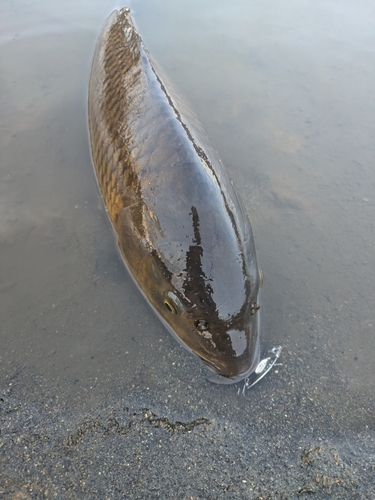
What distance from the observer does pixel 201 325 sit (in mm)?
2383

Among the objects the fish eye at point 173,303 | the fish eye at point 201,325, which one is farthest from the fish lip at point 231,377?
the fish eye at point 173,303

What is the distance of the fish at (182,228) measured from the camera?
7.84 ft

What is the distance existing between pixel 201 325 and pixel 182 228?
634mm

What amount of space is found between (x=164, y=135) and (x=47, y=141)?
179cm

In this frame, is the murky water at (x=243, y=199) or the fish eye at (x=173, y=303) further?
the murky water at (x=243, y=199)

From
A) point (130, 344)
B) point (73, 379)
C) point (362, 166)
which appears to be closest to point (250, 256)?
point (130, 344)

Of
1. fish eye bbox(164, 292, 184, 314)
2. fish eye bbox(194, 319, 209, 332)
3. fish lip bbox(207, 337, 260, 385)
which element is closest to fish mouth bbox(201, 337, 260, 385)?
fish lip bbox(207, 337, 260, 385)

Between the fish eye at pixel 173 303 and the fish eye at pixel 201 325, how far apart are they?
0.42 feet

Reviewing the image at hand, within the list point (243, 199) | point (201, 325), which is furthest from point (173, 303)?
point (243, 199)

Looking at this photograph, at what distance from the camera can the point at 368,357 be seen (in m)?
2.78

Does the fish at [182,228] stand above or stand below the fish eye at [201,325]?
above

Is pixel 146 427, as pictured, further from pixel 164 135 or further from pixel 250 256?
pixel 164 135

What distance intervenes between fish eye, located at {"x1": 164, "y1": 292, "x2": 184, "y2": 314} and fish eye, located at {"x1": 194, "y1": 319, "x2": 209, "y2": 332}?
0.42ft

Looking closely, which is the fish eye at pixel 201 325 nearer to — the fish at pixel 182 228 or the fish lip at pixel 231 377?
the fish at pixel 182 228
